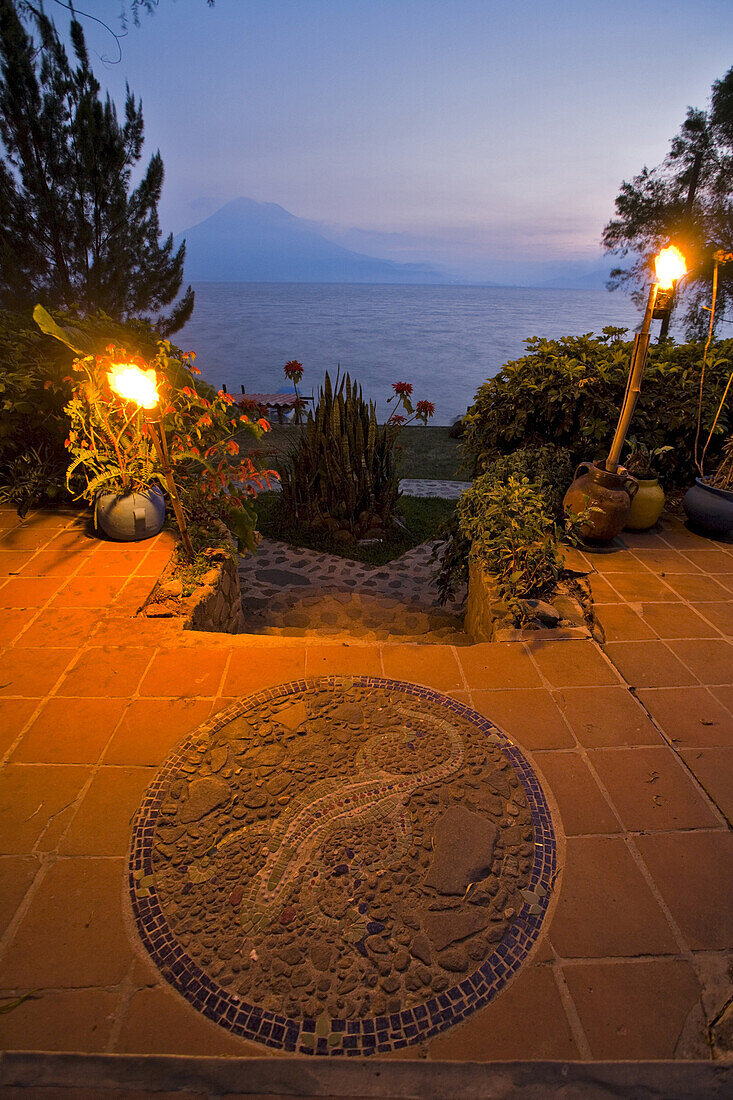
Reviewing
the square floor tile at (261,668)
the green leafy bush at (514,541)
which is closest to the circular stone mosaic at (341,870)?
the square floor tile at (261,668)

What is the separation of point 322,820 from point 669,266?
11.8 ft

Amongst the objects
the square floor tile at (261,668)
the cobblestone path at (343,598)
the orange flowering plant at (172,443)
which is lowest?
the cobblestone path at (343,598)

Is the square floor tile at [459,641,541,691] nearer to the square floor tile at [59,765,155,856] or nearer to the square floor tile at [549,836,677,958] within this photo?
the square floor tile at [549,836,677,958]

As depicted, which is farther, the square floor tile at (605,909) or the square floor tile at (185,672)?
the square floor tile at (185,672)

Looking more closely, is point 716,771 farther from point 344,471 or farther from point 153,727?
point 344,471

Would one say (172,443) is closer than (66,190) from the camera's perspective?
Yes

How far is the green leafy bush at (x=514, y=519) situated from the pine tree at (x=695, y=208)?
493 inches

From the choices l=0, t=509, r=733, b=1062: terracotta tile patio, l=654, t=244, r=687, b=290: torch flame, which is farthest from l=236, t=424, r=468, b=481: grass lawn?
l=0, t=509, r=733, b=1062: terracotta tile patio

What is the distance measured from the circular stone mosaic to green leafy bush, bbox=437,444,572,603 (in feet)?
4.10

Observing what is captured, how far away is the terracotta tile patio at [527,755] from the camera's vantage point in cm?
140

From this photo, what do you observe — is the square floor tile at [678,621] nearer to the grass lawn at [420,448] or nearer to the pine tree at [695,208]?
the grass lawn at [420,448]

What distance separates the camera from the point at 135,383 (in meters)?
2.79

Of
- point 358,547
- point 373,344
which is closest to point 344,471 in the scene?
point 358,547

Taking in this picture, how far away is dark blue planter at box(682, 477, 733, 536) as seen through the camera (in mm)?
3973
